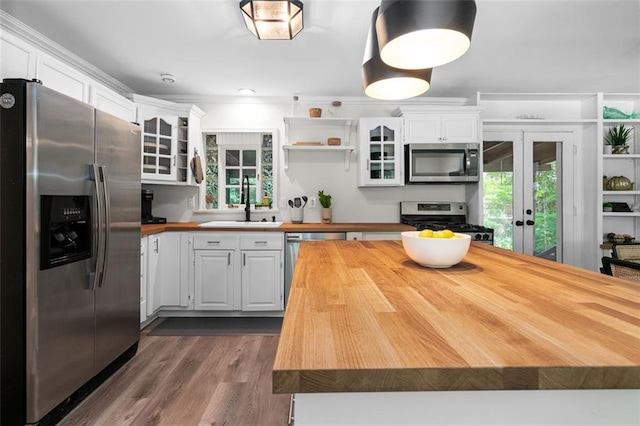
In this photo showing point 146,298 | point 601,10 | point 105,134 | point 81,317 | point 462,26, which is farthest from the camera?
point 146,298

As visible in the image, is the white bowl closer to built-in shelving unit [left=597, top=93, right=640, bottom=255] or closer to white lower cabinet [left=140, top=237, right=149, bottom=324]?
white lower cabinet [left=140, top=237, right=149, bottom=324]

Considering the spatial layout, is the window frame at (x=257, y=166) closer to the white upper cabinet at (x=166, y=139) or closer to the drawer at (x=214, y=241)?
the white upper cabinet at (x=166, y=139)

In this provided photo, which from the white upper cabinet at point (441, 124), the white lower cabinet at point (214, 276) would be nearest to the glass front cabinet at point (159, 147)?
the white lower cabinet at point (214, 276)

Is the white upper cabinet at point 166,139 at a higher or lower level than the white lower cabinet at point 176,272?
higher

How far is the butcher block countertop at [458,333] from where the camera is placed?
500 millimetres

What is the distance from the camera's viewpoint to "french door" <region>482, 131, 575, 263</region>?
3.88 meters

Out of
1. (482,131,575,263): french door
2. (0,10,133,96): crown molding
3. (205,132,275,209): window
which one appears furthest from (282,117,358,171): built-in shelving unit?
(0,10,133,96): crown molding

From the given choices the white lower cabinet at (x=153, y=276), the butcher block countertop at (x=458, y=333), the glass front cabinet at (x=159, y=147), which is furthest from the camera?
the glass front cabinet at (x=159, y=147)

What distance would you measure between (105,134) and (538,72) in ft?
12.5

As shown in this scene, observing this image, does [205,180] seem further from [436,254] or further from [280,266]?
[436,254]

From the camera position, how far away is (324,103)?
393 centimetres

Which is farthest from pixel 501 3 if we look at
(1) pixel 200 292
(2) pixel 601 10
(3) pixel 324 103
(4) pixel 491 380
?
(1) pixel 200 292

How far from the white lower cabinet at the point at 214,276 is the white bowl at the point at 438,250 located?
236 centimetres

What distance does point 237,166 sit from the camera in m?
3.99
